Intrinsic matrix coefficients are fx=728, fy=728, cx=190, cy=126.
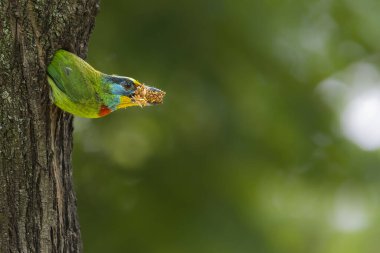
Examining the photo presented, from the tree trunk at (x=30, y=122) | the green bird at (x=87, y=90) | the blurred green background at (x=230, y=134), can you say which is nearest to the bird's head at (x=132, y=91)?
the green bird at (x=87, y=90)

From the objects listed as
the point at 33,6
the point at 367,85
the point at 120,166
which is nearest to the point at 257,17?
the point at 367,85

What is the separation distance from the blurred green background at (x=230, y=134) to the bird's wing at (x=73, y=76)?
2.12 metres

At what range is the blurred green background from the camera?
15.8 feet

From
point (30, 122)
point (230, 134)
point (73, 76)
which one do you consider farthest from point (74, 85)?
point (230, 134)

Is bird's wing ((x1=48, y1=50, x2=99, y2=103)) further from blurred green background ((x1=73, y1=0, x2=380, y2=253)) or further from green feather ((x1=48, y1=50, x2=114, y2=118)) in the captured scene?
blurred green background ((x1=73, y1=0, x2=380, y2=253))

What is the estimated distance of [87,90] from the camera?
259cm

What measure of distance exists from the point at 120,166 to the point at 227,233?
33.7 inches

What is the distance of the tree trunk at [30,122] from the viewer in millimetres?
2451

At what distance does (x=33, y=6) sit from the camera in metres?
2.48

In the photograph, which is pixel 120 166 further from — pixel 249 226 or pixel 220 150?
pixel 249 226

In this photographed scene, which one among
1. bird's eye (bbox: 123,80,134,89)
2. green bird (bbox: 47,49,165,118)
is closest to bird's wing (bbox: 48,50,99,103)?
green bird (bbox: 47,49,165,118)

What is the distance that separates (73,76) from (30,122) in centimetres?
22

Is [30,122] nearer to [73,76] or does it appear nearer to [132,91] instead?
[73,76]

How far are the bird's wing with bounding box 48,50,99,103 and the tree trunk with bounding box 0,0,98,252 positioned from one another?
0.03m
